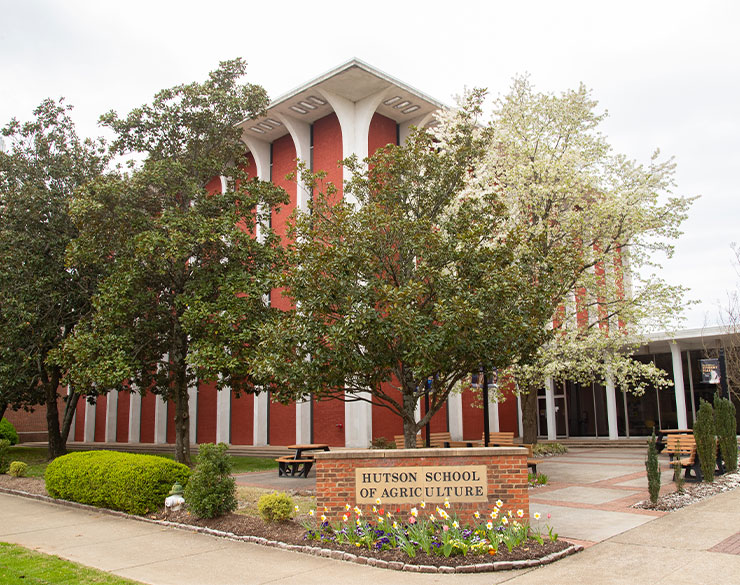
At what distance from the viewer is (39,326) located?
20.9 m

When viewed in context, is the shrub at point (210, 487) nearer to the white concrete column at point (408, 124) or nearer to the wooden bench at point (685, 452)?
the wooden bench at point (685, 452)

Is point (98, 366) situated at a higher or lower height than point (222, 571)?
higher

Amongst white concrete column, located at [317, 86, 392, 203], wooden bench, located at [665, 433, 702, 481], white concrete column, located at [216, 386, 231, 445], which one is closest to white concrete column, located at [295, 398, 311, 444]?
white concrete column, located at [216, 386, 231, 445]

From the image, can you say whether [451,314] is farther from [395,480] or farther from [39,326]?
[39,326]

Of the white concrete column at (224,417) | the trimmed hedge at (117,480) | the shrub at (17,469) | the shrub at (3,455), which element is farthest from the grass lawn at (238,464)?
the trimmed hedge at (117,480)

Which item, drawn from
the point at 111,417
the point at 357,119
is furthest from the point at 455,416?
the point at 111,417

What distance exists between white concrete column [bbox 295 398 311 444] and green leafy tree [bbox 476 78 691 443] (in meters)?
9.45

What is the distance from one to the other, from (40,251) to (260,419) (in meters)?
11.0

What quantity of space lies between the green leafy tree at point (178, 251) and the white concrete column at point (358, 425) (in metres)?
5.95

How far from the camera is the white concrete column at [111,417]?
120ft

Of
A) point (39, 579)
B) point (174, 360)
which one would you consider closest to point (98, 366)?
point (174, 360)

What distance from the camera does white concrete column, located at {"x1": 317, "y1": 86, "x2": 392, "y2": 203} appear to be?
25183mm

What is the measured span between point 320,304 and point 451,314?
245 centimetres

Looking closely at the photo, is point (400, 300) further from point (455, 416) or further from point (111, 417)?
point (111, 417)
